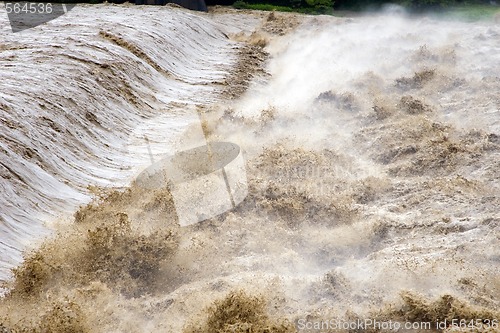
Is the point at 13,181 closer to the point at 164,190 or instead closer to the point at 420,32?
the point at 164,190

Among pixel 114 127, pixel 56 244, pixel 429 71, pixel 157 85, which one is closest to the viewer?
pixel 56 244

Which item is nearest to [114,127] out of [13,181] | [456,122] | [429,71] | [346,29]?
[13,181]

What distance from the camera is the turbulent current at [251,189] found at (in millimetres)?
6664

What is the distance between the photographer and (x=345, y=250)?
793cm

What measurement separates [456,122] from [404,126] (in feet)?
3.22

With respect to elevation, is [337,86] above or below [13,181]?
below

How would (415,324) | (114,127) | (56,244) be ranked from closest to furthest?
(415,324), (56,244), (114,127)
